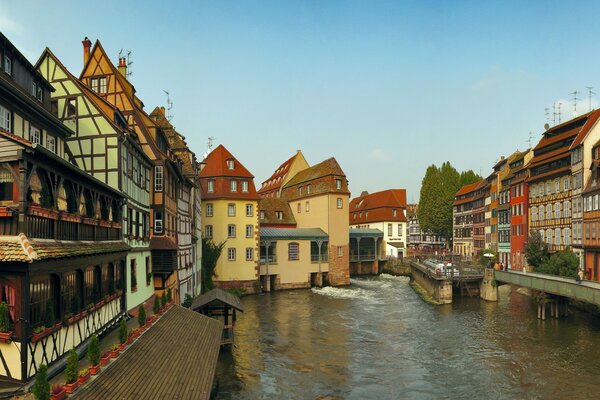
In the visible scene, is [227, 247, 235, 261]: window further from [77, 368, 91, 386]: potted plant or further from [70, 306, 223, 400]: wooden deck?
[77, 368, 91, 386]: potted plant

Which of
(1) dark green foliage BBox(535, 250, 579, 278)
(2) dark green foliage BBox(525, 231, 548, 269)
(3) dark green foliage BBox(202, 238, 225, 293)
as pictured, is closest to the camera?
(1) dark green foliage BBox(535, 250, 579, 278)

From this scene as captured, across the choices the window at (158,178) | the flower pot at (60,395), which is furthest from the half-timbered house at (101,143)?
the flower pot at (60,395)

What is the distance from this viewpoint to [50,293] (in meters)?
14.2

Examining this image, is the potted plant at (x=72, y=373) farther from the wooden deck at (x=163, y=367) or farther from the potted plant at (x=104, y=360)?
the potted plant at (x=104, y=360)

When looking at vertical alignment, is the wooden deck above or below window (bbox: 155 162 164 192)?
below

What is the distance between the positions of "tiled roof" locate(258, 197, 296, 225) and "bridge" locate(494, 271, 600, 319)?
30088 mm

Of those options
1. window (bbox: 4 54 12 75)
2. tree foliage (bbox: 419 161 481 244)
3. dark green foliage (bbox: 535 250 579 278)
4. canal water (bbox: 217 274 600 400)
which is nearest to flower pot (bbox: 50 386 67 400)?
canal water (bbox: 217 274 600 400)

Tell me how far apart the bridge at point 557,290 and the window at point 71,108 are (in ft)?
104

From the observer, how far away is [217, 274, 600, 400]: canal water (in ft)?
75.2

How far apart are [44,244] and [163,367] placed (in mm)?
5169

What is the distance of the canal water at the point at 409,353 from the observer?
2292 centimetres

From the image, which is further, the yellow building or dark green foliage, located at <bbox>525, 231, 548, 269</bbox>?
the yellow building

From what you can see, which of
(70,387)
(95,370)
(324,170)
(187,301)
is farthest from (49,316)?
(324,170)

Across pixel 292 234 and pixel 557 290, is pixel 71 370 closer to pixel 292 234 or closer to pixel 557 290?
pixel 557 290
